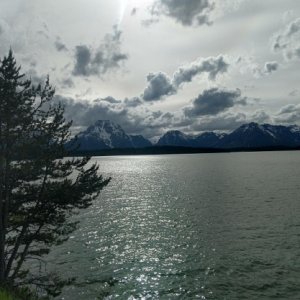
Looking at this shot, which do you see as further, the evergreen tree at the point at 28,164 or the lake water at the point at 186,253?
the lake water at the point at 186,253

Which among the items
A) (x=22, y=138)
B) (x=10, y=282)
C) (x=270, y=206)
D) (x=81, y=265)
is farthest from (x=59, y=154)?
(x=270, y=206)

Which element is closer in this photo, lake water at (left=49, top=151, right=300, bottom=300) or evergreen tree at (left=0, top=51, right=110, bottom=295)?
evergreen tree at (left=0, top=51, right=110, bottom=295)

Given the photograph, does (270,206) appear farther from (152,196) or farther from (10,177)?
(10,177)

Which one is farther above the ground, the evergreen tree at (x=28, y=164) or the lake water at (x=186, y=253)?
the evergreen tree at (x=28, y=164)

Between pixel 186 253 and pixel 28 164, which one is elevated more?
pixel 28 164

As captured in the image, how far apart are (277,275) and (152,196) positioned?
189 feet

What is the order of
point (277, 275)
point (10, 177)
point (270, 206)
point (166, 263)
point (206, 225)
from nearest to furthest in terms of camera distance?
point (10, 177), point (277, 275), point (166, 263), point (206, 225), point (270, 206)

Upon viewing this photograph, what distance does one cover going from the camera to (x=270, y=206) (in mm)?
67312

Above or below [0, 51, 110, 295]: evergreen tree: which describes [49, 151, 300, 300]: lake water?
below

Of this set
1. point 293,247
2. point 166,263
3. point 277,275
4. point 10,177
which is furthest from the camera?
point 293,247

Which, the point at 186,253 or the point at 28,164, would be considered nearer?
the point at 28,164

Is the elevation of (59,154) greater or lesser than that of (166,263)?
greater

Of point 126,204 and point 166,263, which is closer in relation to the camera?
point 166,263

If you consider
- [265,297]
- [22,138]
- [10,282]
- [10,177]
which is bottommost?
[265,297]
